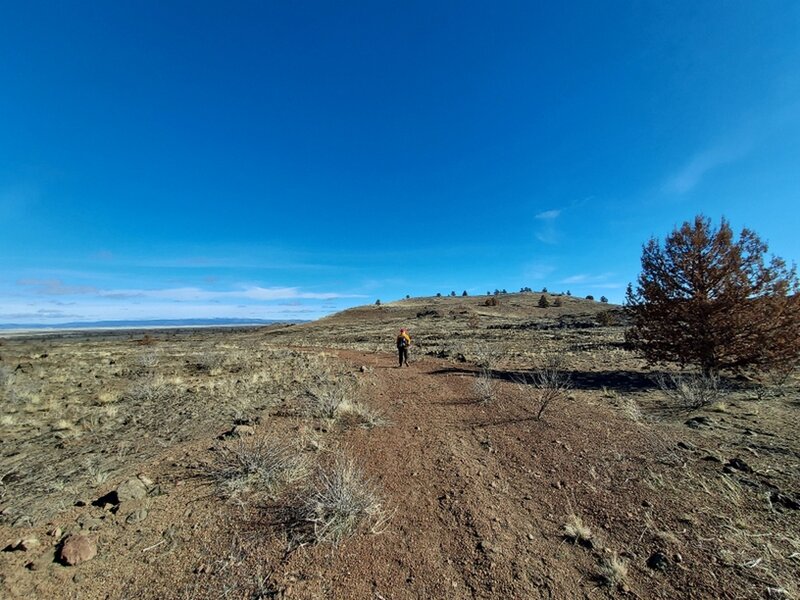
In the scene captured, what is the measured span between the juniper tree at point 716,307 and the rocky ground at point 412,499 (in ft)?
9.13

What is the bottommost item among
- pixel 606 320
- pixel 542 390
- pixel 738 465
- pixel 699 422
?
pixel 738 465

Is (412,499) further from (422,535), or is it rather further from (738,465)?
(738,465)

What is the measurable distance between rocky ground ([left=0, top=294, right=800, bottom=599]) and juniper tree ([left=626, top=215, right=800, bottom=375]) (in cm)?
278

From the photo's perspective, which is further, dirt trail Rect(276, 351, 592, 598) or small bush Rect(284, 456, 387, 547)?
Result: small bush Rect(284, 456, 387, 547)

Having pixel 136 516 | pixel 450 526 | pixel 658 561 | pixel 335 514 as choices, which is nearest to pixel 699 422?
pixel 658 561

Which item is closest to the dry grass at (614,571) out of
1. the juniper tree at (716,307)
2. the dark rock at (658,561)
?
the dark rock at (658,561)

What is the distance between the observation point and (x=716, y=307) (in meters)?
13.4

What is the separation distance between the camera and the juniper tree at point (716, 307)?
41.2 feet

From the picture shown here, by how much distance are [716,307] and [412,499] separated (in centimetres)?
1399

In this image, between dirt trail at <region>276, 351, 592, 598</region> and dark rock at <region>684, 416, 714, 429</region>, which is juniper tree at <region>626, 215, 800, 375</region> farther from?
dirt trail at <region>276, 351, 592, 598</region>

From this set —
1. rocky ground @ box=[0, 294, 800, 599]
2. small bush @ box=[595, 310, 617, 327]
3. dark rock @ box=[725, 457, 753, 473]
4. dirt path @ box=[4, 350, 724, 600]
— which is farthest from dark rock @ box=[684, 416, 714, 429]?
small bush @ box=[595, 310, 617, 327]

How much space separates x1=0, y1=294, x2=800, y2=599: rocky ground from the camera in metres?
3.84

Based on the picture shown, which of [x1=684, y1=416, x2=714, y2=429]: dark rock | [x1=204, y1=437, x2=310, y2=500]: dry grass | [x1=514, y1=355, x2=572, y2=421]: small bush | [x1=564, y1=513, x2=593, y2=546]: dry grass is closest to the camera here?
[x1=564, y1=513, x2=593, y2=546]: dry grass

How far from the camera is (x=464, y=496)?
543 centimetres
